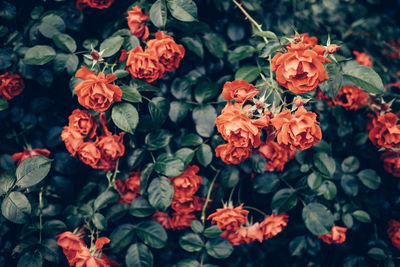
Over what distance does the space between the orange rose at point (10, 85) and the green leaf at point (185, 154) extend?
857 millimetres

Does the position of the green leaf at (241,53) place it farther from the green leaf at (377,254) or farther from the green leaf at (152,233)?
the green leaf at (377,254)

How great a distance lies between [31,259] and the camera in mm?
1292

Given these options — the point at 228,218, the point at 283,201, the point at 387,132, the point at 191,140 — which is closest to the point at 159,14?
the point at 191,140

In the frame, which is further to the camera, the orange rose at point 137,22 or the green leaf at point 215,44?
the green leaf at point 215,44

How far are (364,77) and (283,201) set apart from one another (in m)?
0.64

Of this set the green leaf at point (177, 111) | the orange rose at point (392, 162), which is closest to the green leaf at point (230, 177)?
the green leaf at point (177, 111)

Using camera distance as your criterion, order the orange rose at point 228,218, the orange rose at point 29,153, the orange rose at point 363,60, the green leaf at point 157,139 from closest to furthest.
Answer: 1. the orange rose at point 228,218
2. the green leaf at point 157,139
3. the orange rose at point 29,153
4. the orange rose at point 363,60

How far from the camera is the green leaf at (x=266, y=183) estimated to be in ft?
4.69

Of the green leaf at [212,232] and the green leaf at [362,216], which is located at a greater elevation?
the green leaf at [212,232]

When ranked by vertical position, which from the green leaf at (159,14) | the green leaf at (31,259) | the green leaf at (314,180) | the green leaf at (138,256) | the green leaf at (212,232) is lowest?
the green leaf at (138,256)

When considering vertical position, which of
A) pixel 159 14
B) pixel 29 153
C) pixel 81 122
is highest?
pixel 159 14

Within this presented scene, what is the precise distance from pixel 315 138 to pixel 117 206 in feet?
3.10

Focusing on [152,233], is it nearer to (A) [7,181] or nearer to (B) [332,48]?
(A) [7,181]

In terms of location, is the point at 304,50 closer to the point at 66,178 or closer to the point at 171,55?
the point at 171,55
